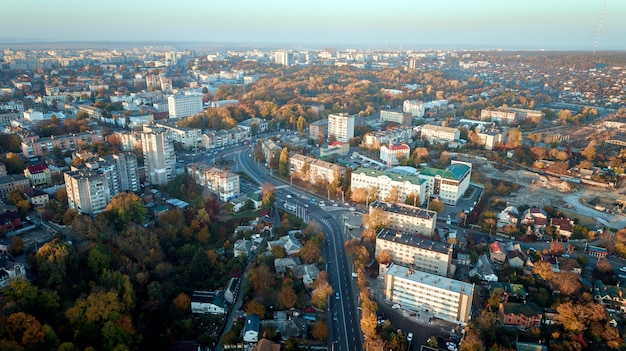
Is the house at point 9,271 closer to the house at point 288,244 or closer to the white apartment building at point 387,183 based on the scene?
the house at point 288,244

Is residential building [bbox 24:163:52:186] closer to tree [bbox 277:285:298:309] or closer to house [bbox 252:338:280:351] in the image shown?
tree [bbox 277:285:298:309]

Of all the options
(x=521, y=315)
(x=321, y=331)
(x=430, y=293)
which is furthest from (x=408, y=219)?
(x=321, y=331)

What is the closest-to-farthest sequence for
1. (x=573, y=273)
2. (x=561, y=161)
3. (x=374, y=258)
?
(x=573, y=273)
(x=374, y=258)
(x=561, y=161)

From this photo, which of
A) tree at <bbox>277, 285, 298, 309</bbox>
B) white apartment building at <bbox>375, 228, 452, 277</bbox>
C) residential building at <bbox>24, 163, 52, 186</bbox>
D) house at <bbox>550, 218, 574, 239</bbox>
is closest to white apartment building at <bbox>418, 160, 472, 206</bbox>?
house at <bbox>550, 218, 574, 239</bbox>

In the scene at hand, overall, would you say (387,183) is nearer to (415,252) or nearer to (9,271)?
(415,252)

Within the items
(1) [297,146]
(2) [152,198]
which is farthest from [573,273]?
(1) [297,146]

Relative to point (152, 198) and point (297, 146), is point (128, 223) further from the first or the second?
point (297, 146)
